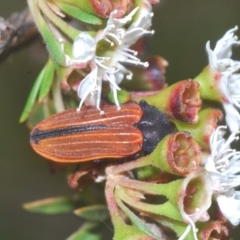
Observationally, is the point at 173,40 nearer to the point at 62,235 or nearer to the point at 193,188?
the point at 62,235

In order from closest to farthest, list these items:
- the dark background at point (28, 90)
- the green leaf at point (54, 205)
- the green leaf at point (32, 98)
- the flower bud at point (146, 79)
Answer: the green leaf at point (32, 98) → the flower bud at point (146, 79) → the green leaf at point (54, 205) → the dark background at point (28, 90)

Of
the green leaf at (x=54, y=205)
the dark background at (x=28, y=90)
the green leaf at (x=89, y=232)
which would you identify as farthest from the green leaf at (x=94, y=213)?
the dark background at (x=28, y=90)

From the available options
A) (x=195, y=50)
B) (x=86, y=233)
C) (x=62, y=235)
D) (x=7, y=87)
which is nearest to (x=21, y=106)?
(x=7, y=87)

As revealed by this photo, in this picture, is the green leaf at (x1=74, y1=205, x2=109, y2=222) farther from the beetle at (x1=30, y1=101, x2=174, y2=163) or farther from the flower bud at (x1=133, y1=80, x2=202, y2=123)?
the flower bud at (x1=133, y1=80, x2=202, y2=123)

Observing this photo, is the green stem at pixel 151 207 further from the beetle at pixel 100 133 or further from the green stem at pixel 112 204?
the beetle at pixel 100 133

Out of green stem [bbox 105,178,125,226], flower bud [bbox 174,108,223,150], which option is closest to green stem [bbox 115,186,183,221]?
green stem [bbox 105,178,125,226]

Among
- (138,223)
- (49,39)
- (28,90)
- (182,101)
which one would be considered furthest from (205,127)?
(28,90)

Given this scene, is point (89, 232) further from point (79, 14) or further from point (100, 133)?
point (79, 14)
